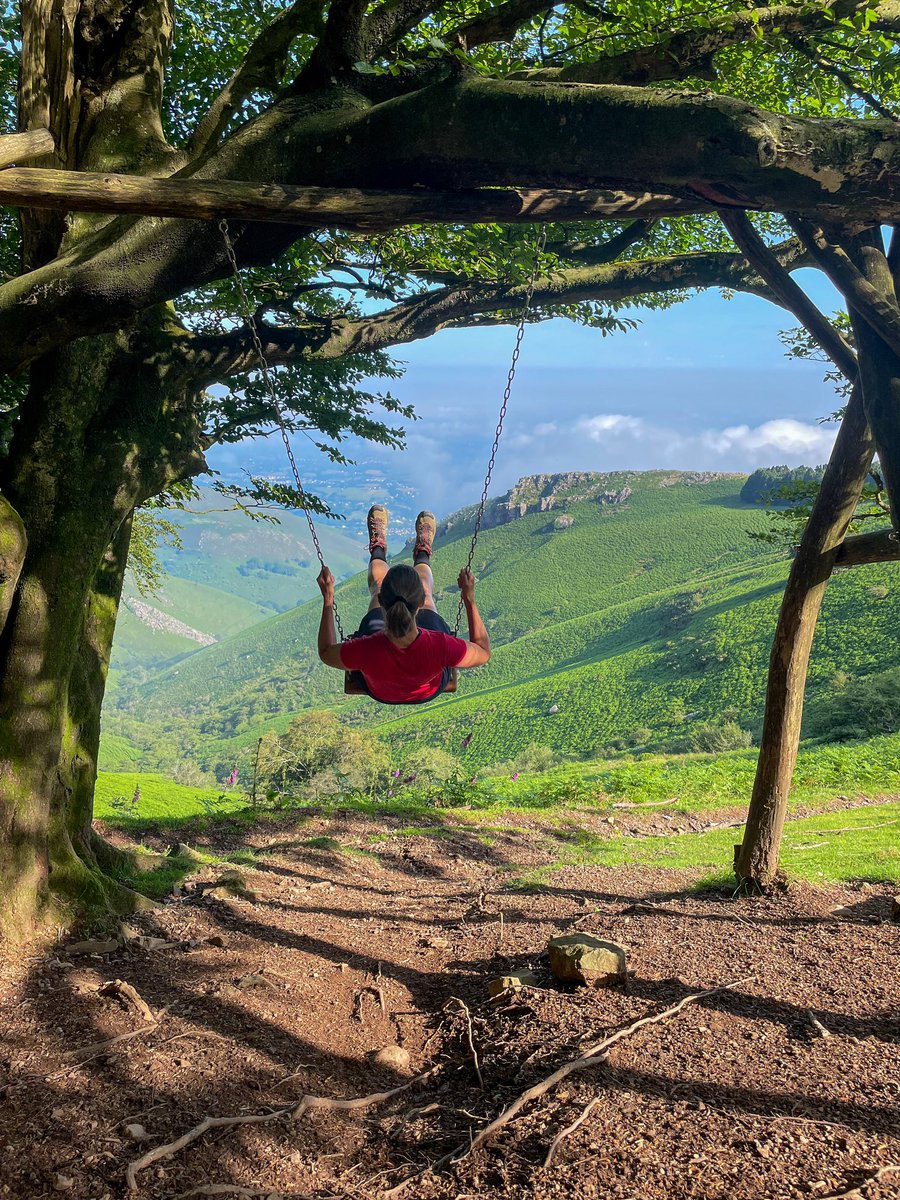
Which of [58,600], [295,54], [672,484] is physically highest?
[672,484]

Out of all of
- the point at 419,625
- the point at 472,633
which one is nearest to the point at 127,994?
the point at 419,625

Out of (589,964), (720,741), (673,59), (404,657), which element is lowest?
(720,741)

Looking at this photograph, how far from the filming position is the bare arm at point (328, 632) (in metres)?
5.29

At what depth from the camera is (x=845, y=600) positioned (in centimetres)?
4659

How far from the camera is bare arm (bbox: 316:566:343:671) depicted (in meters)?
5.29

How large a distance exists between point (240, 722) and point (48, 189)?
410 feet

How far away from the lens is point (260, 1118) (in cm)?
314

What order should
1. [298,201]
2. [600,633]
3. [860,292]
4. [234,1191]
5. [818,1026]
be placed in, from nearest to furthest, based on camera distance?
[234,1191] < [818,1026] < [298,201] < [860,292] < [600,633]

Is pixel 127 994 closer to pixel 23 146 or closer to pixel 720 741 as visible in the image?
pixel 23 146

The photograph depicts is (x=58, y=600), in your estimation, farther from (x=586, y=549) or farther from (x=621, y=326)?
(x=586, y=549)

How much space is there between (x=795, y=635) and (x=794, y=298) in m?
2.59

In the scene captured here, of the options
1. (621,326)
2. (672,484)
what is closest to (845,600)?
(621,326)

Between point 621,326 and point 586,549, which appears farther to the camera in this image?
point 586,549

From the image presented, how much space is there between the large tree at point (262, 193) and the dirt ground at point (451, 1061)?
4.48ft
